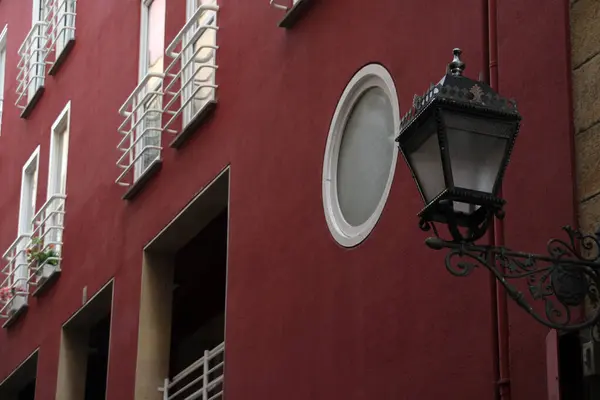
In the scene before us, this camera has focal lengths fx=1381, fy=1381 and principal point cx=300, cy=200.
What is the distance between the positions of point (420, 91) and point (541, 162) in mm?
1615

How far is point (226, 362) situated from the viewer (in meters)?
12.2

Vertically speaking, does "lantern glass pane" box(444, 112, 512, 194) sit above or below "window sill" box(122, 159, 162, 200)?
below

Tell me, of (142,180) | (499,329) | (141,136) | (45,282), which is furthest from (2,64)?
(499,329)

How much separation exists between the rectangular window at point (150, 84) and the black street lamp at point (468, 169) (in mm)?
8083

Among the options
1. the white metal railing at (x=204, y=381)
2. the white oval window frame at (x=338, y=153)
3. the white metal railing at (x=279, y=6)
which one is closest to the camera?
the white oval window frame at (x=338, y=153)

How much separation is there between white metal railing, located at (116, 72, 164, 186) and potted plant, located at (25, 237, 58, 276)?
2423 mm

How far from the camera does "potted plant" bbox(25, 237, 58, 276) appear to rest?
58.4 feet

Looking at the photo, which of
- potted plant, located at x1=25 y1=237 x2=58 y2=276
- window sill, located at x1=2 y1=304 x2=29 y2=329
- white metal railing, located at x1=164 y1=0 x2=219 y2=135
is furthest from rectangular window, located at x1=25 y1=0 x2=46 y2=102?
white metal railing, located at x1=164 y1=0 x2=219 y2=135

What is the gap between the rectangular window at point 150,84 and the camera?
14.9m

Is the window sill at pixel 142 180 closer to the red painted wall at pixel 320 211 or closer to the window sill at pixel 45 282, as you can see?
the red painted wall at pixel 320 211

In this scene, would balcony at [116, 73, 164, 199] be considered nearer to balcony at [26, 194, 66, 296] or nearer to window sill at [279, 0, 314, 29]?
balcony at [26, 194, 66, 296]

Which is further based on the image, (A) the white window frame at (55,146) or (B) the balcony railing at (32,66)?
(B) the balcony railing at (32,66)

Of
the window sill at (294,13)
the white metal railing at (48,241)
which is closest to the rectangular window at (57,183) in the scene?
the white metal railing at (48,241)

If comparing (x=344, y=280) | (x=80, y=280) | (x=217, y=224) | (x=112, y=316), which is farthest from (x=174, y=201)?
(x=344, y=280)
